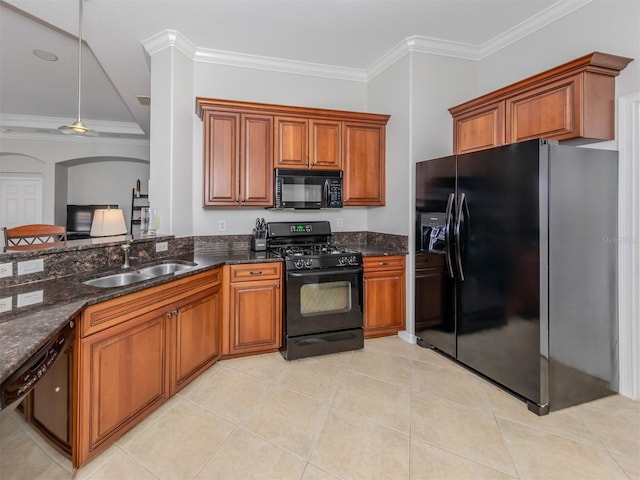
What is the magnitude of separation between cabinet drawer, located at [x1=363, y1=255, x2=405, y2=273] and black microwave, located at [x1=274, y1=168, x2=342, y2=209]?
2.13 feet

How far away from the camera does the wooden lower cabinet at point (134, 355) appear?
1.58 metres

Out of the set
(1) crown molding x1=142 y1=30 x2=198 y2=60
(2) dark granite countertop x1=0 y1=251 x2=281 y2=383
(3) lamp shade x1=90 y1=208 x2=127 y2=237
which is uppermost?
(1) crown molding x1=142 y1=30 x2=198 y2=60

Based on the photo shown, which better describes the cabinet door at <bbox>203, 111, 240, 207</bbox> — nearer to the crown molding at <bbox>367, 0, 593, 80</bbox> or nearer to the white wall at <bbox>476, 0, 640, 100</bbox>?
the crown molding at <bbox>367, 0, 593, 80</bbox>

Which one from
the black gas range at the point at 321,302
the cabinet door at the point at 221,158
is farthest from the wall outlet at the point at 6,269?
the black gas range at the point at 321,302

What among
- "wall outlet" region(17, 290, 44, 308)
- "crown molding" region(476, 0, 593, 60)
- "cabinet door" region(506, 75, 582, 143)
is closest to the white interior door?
"wall outlet" region(17, 290, 44, 308)

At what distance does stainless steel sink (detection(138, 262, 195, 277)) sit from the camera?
8.20 ft

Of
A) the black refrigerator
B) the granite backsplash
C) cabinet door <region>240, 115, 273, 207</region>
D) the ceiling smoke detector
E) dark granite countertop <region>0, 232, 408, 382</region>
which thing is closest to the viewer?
dark granite countertop <region>0, 232, 408, 382</region>

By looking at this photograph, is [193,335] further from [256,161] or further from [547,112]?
[547,112]

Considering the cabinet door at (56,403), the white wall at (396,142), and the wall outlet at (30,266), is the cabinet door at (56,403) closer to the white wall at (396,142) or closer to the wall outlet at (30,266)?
the wall outlet at (30,266)

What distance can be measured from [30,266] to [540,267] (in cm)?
292

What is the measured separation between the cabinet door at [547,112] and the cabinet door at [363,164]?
4.11 ft

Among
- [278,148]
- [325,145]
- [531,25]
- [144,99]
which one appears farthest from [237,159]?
[531,25]

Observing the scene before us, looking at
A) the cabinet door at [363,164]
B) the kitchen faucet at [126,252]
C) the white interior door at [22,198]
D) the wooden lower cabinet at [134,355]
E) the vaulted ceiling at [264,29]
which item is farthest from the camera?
the white interior door at [22,198]

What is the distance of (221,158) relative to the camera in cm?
307
